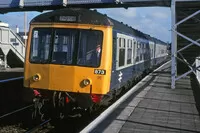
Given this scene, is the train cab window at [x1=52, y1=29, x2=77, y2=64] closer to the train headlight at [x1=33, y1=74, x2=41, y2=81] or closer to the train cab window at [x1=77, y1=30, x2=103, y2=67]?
→ the train cab window at [x1=77, y1=30, x2=103, y2=67]

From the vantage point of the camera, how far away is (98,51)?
10.6 metres

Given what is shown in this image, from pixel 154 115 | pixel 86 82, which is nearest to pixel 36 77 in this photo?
pixel 86 82

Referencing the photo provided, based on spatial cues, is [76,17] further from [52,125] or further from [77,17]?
[52,125]

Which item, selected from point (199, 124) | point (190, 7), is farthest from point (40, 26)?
point (190, 7)

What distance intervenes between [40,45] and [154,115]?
11.9ft

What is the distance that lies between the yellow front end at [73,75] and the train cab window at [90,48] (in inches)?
4.2

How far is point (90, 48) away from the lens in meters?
10.6

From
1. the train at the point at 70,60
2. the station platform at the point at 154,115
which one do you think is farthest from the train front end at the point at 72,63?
the station platform at the point at 154,115

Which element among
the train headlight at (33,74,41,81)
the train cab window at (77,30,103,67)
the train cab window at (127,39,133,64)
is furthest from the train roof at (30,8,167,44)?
the train cab window at (127,39,133,64)

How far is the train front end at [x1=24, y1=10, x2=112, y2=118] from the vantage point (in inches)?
408

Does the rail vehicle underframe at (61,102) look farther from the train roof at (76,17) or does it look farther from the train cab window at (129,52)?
the train cab window at (129,52)

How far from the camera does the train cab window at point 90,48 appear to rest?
10.5m

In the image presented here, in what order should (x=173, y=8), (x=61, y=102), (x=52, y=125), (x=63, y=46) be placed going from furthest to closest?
(x=173, y=8), (x=52, y=125), (x=63, y=46), (x=61, y=102)

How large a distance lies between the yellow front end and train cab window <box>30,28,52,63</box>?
0.16 m
